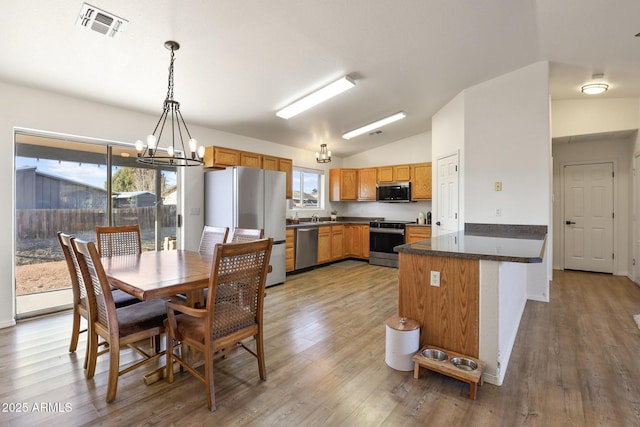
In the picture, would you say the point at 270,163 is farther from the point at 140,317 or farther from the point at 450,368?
the point at 450,368

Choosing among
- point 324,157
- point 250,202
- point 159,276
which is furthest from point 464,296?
point 324,157

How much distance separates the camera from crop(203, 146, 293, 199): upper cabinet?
452 centimetres

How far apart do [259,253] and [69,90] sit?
295 cm

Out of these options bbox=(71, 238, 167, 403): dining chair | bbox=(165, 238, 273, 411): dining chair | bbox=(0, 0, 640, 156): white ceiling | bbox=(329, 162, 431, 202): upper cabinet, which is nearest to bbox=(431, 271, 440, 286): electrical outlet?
bbox=(165, 238, 273, 411): dining chair

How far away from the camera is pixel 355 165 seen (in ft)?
24.4

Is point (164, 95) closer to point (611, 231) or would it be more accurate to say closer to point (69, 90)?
point (69, 90)

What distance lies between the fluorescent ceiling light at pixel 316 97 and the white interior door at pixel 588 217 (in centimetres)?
468

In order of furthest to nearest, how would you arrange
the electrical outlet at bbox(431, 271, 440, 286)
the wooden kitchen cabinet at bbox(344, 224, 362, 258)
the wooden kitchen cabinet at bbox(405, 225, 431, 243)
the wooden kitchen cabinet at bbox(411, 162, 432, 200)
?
the wooden kitchen cabinet at bbox(344, 224, 362, 258), the wooden kitchen cabinet at bbox(411, 162, 432, 200), the wooden kitchen cabinet at bbox(405, 225, 431, 243), the electrical outlet at bbox(431, 271, 440, 286)

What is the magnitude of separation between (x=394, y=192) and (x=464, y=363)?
4671 mm

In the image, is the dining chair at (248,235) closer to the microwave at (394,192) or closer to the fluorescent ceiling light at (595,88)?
the microwave at (394,192)

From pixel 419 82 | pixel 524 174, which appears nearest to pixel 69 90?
pixel 419 82

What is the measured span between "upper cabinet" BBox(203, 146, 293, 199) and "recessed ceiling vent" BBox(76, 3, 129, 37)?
214 cm

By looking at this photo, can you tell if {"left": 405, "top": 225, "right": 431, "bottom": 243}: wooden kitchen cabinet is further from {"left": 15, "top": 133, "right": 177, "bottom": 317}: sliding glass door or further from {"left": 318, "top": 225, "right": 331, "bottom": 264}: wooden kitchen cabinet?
{"left": 15, "top": 133, "right": 177, "bottom": 317}: sliding glass door

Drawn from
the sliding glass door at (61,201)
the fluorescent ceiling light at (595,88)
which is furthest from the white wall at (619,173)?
the sliding glass door at (61,201)
